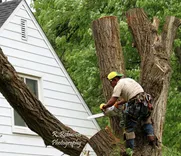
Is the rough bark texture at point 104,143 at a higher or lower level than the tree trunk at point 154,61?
lower

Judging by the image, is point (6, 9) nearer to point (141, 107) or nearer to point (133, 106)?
point (133, 106)

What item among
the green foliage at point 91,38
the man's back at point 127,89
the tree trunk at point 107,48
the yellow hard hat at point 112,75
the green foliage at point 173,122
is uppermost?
the tree trunk at point 107,48

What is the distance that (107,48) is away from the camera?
421 inches

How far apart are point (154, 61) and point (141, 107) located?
77 centimetres

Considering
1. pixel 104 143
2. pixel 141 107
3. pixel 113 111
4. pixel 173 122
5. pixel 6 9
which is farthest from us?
pixel 173 122

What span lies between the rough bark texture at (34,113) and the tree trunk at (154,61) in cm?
85

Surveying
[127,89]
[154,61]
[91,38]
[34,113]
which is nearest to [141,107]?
[127,89]

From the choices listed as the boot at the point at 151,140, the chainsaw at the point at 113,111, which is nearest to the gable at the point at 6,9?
the chainsaw at the point at 113,111

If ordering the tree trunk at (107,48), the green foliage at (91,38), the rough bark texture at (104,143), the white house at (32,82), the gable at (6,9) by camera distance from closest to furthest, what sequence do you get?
the rough bark texture at (104,143) → the tree trunk at (107,48) → the white house at (32,82) → the gable at (6,9) → the green foliage at (91,38)

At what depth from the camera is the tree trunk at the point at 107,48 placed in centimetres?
1062

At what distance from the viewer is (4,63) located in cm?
898

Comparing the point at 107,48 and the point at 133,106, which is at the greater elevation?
the point at 107,48

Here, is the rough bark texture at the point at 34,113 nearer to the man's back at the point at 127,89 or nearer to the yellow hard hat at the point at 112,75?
the man's back at the point at 127,89

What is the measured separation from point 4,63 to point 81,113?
8.42 meters
